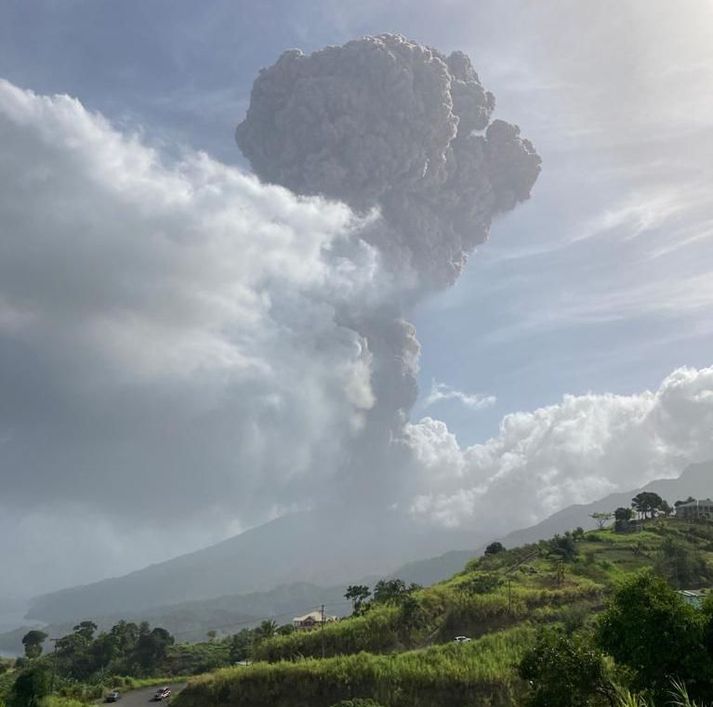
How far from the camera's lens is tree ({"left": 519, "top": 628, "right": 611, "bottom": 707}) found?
28.8 metres

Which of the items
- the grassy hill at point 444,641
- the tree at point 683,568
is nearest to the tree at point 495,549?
the grassy hill at point 444,641

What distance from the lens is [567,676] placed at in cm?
2895

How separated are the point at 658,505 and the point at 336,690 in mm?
94072

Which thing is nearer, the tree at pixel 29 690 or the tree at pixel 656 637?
the tree at pixel 656 637

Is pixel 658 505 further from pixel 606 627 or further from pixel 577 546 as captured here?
pixel 606 627

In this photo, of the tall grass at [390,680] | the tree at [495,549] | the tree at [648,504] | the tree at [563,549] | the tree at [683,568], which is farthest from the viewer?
the tree at [648,504]

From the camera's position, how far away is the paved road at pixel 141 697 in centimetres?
6800

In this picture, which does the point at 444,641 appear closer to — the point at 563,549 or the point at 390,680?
the point at 390,680

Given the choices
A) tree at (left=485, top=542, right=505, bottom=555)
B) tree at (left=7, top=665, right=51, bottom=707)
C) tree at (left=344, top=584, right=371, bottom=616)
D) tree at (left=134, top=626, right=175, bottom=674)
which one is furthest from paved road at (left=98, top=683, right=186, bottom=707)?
tree at (left=485, top=542, right=505, bottom=555)

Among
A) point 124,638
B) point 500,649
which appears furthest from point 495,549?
point 124,638

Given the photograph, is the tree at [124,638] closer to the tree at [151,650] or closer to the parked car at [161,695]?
the tree at [151,650]

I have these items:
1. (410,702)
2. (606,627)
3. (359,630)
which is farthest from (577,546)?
(606,627)

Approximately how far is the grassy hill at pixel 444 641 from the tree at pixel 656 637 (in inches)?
367

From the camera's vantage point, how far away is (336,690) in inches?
1954
